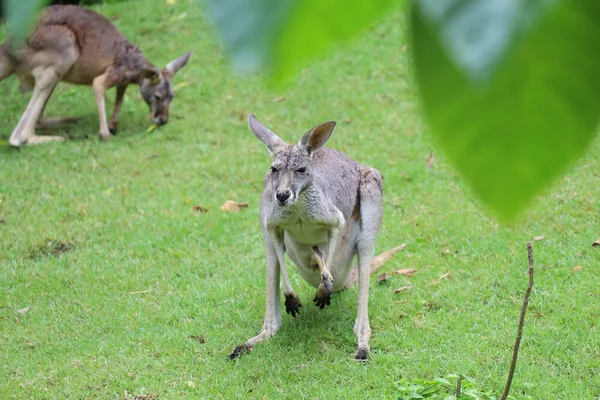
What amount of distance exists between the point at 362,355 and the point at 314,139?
1.19m

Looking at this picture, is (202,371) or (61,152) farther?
(61,152)

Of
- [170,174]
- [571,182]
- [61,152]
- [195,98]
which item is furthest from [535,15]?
[195,98]

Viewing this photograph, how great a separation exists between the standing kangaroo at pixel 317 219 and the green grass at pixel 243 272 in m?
0.23

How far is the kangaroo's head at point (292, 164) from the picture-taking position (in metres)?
3.82

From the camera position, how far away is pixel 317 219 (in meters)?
4.01

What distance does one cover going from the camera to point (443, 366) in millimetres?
3762

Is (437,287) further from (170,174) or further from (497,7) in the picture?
(497,7)

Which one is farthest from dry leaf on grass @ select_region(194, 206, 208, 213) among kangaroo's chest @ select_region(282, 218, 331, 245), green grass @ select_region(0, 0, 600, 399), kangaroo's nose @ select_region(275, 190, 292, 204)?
kangaroo's nose @ select_region(275, 190, 292, 204)

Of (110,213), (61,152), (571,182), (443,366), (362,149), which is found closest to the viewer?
(443,366)

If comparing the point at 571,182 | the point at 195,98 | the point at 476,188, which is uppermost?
the point at 476,188

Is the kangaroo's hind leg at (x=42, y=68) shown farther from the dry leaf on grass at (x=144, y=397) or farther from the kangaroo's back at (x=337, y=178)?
the dry leaf on grass at (x=144, y=397)

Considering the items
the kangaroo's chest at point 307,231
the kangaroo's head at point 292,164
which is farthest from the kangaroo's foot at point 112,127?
the kangaroo's chest at point 307,231

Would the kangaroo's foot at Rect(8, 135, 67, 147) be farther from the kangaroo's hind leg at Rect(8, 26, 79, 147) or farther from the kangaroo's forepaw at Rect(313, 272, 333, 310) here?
the kangaroo's forepaw at Rect(313, 272, 333, 310)

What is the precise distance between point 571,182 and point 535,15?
18.0 feet
